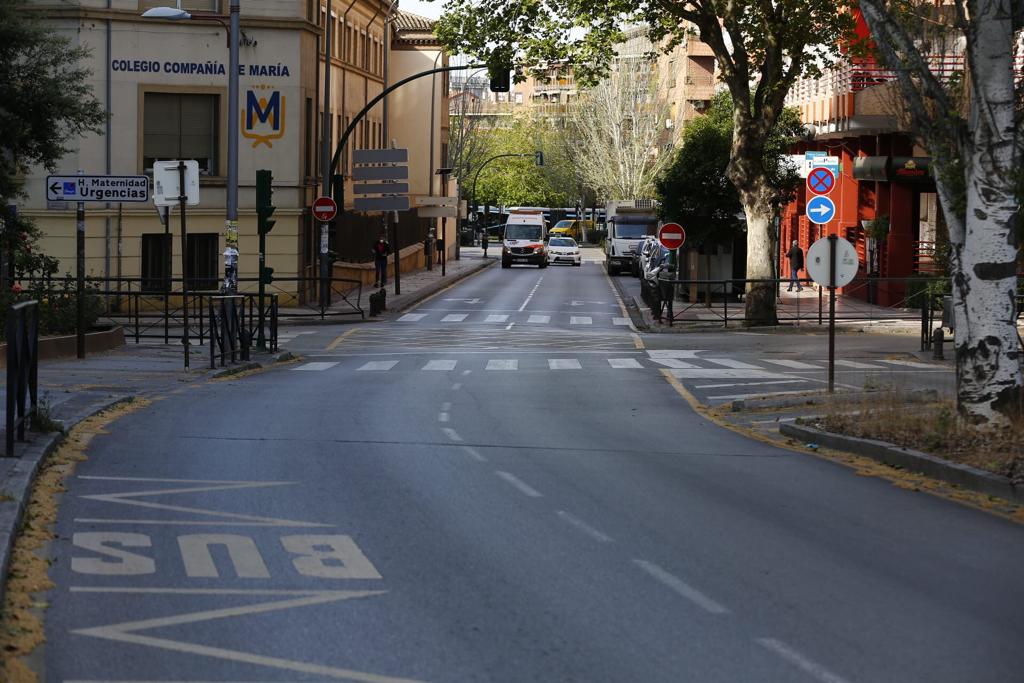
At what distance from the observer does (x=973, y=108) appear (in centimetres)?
1412

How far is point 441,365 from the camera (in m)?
27.9

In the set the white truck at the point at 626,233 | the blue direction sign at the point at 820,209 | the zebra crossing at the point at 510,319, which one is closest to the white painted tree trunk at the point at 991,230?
the blue direction sign at the point at 820,209

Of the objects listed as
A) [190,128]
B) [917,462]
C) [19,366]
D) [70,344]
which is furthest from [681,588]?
[190,128]

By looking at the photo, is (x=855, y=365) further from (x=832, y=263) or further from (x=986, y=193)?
(x=986, y=193)

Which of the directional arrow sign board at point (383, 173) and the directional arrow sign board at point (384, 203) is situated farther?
the directional arrow sign board at point (384, 203)

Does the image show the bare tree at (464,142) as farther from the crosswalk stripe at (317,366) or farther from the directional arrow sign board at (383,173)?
the crosswalk stripe at (317,366)

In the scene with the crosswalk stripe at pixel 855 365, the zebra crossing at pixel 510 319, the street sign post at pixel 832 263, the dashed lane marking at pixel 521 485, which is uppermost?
the street sign post at pixel 832 263

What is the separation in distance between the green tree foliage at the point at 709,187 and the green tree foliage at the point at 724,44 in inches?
417

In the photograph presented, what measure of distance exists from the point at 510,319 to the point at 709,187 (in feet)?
29.0

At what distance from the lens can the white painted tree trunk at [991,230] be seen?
45.4 ft

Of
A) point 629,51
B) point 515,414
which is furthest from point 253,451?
point 629,51

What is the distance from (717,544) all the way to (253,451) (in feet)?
19.1

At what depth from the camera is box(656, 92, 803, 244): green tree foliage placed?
47.9 meters

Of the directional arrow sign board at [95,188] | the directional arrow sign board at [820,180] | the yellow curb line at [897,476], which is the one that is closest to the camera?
the yellow curb line at [897,476]
